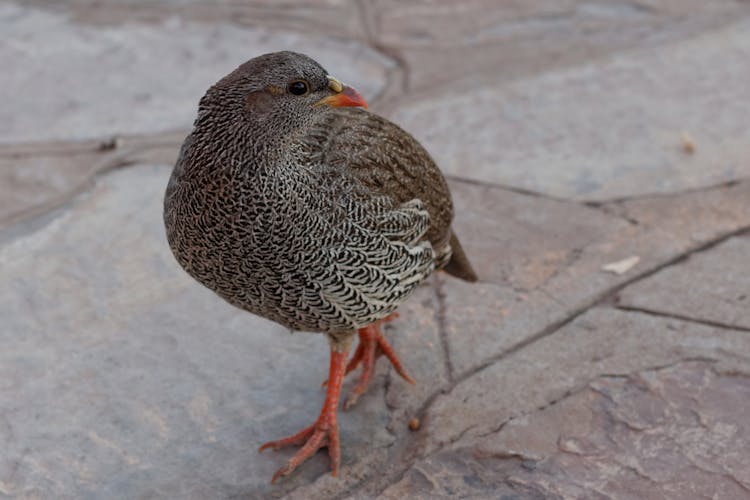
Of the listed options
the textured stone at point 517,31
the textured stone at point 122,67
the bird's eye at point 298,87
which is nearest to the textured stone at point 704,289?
the bird's eye at point 298,87

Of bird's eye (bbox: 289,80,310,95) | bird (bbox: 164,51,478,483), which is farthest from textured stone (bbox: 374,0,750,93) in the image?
bird's eye (bbox: 289,80,310,95)

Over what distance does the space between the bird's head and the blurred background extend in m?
1.05

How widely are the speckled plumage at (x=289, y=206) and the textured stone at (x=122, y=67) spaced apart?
2.11m

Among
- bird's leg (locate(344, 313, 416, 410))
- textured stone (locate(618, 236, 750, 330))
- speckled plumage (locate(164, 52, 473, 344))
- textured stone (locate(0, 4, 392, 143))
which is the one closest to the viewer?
speckled plumage (locate(164, 52, 473, 344))

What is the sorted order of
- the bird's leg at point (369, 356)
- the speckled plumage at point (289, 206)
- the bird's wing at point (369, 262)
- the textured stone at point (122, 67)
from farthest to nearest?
the textured stone at point (122, 67)
the bird's leg at point (369, 356)
the bird's wing at point (369, 262)
the speckled plumage at point (289, 206)

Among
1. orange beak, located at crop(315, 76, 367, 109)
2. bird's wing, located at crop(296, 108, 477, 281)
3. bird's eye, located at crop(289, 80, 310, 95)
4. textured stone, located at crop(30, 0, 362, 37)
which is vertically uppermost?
bird's eye, located at crop(289, 80, 310, 95)

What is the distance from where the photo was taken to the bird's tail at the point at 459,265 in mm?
3666

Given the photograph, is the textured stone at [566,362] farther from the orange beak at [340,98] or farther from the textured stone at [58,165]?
the textured stone at [58,165]

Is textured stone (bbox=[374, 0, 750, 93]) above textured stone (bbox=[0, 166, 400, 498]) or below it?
above

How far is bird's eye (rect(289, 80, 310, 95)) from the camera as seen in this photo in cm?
295

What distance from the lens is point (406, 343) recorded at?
3.79 metres

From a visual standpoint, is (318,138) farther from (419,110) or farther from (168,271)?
(419,110)

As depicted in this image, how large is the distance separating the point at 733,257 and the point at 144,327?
7.47 feet

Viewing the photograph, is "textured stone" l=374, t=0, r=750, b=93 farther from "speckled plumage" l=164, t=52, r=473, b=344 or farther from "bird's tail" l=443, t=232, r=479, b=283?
"speckled plumage" l=164, t=52, r=473, b=344
